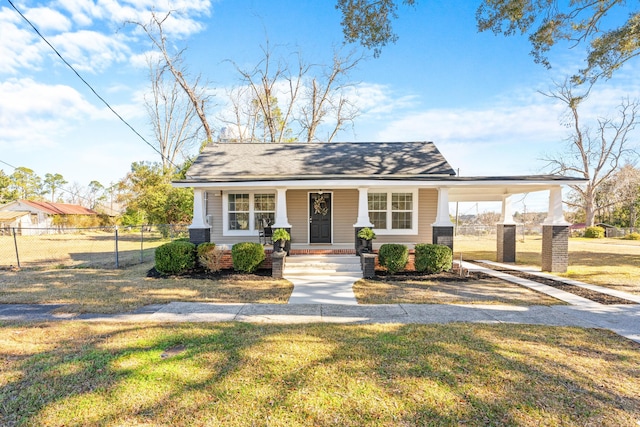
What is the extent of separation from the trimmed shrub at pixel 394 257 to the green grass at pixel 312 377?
4.31 metres

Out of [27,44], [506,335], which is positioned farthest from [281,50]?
[506,335]

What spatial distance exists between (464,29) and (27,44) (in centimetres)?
1474

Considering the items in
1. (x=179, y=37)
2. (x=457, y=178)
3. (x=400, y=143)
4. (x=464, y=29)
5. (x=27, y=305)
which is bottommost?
(x=27, y=305)

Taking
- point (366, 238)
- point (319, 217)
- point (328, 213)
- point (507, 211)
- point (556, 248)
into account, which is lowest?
point (556, 248)

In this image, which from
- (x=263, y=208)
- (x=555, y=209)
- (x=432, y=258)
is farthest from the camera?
(x=263, y=208)

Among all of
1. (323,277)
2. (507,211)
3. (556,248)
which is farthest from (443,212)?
(507,211)

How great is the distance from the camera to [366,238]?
370 inches

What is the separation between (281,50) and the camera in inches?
971

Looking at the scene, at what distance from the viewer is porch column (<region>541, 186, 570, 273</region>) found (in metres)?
9.48

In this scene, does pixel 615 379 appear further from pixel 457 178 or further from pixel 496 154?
pixel 496 154

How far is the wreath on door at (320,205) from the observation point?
1183 centimetres

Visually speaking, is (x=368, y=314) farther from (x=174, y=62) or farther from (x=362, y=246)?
(x=174, y=62)

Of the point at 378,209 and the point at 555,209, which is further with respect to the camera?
the point at 378,209

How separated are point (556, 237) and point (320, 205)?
7905 millimetres
